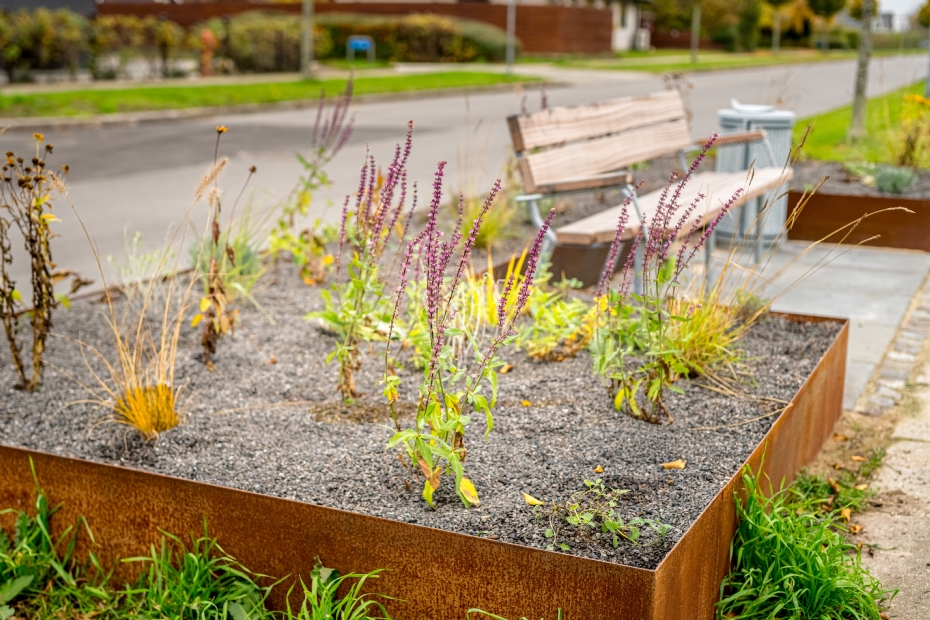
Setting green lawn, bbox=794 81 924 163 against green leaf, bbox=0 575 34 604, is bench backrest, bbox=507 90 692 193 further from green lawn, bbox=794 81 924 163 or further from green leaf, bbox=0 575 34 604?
green leaf, bbox=0 575 34 604

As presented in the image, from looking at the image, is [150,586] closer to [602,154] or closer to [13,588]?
[13,588]

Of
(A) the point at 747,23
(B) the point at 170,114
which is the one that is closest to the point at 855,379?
(B) the point at 170,114

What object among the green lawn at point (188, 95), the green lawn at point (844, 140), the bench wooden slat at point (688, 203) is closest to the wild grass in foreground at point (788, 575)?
the bench wooden slat at point (688, 203)

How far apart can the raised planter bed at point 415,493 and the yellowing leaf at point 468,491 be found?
0.04 m

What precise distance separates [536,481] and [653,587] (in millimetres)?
723

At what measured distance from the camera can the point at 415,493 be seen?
2.92m

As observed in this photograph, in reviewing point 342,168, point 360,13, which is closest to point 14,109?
point 342,168

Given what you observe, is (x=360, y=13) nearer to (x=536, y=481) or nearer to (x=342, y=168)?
(x=342, y=168)

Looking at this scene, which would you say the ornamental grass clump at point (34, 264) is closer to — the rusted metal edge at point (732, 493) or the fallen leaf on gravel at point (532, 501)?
the fallen leaf on gravel at point (532, 501)

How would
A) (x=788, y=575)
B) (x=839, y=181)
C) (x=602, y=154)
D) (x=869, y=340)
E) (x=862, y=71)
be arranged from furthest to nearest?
(x=862, y=71), (x=839, y=181), (x=602, y=154), (x=869, y=340), (x=788, y=575)

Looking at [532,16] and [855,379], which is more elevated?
[532,16]

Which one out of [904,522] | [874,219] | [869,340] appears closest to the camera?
[904,522]

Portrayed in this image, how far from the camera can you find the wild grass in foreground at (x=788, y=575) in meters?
2.75

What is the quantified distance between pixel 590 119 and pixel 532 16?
99.5 ft
